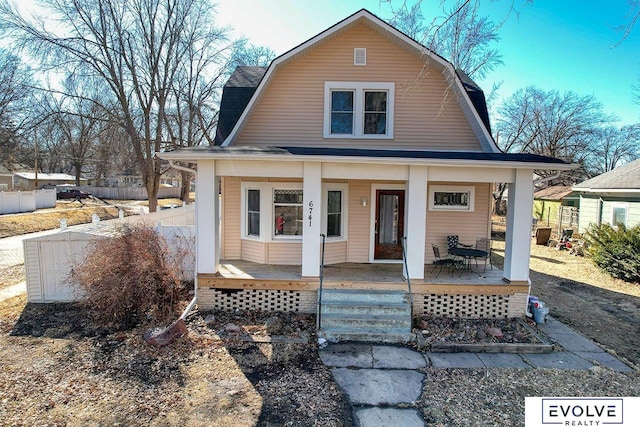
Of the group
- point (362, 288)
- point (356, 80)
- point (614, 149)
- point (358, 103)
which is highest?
point (614, 149)

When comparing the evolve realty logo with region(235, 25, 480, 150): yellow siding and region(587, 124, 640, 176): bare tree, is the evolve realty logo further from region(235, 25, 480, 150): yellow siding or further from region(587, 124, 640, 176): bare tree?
region(587, 124, 640, 176): bare tree

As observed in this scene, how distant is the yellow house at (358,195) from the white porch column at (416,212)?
3 centimetres

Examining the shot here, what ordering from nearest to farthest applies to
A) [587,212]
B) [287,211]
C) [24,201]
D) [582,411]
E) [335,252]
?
[582,411] < [287,211] < [335,252] < [587,212] < [24,201]

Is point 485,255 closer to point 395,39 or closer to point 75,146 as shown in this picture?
point 395,39

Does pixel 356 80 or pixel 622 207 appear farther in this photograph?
pixel 622 207

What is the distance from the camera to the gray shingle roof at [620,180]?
1380 centimetres

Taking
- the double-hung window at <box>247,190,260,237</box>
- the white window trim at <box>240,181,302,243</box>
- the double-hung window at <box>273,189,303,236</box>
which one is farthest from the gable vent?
the double-hung window at <box>247,190,260,237</box>

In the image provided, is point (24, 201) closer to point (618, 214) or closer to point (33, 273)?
point (33, 273)

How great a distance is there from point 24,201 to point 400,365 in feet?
96.9

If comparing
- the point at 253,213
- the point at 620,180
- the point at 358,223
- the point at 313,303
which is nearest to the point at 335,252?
the point at 358,223

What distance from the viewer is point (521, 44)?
32.1ft

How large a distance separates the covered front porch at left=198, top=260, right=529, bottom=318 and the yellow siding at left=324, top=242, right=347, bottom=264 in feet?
4.91

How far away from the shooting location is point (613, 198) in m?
14.8

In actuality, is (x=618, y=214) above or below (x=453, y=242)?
above
